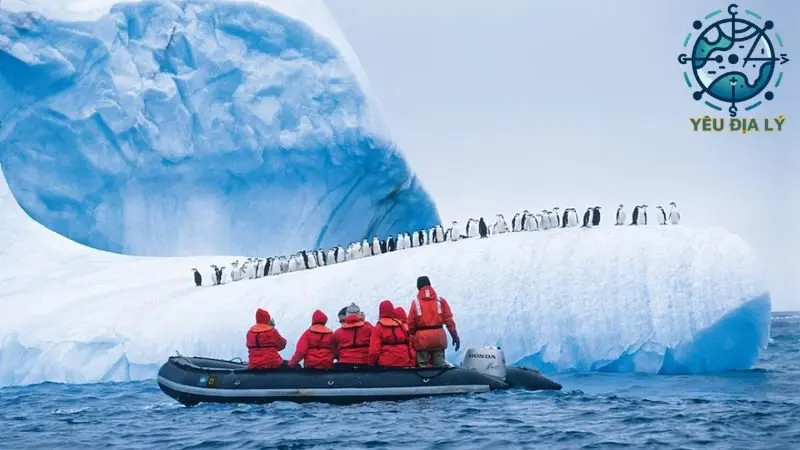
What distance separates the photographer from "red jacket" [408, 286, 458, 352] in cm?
1076

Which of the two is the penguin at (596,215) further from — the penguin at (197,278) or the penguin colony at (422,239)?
the penguin at (197,278)

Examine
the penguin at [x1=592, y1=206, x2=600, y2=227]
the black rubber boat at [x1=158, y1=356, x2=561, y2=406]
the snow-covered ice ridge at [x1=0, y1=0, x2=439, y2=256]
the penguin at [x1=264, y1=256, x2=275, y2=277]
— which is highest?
the snow-covered ice ridge at [x1=0, y1=0, x2=439, y2=256]

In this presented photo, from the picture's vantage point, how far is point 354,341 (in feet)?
35.3

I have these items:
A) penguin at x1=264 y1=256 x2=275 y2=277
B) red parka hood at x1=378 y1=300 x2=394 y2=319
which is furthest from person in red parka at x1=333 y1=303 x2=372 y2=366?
penguin at x1=264 y1=256 x2=275 y2=277

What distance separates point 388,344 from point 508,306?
170 inches

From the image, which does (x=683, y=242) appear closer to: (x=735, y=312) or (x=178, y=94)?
(x=735, y=312)

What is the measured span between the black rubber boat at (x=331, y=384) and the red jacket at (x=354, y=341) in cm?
14

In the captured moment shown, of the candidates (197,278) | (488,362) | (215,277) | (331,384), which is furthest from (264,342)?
(215,277)

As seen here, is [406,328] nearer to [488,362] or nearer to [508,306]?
[488,362]

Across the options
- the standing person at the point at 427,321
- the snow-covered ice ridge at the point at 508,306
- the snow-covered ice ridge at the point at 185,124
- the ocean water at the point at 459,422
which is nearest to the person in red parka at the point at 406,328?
the standing person at the point at 427,321

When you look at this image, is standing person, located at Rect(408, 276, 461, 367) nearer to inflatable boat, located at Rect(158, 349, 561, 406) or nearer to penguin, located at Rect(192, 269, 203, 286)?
inflatable boat, located at Rect(158, 349, 561, 406)

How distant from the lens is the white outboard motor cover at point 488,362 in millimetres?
11219

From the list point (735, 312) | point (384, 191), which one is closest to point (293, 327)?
point (735, 312)

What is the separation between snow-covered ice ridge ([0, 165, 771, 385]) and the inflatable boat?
3.37 metres
